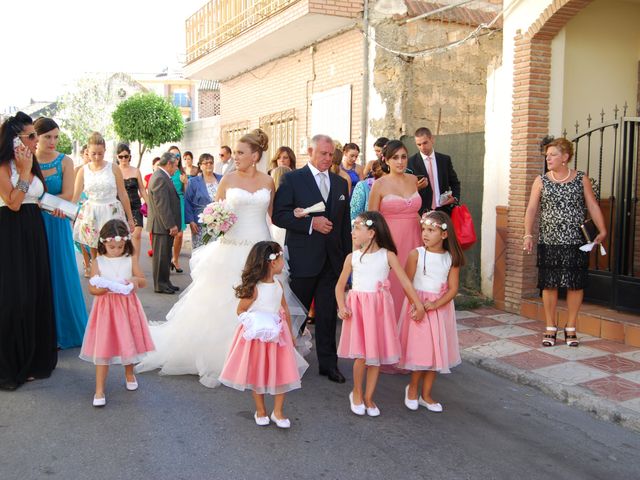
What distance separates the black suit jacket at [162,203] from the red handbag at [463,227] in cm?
461

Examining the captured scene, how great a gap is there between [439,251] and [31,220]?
3.57 m

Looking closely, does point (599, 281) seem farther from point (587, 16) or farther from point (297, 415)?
point (297, 415)

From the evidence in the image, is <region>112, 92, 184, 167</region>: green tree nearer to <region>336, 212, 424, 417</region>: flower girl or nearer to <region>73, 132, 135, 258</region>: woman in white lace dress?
<region>73, 132, 135, 258</region>: woman in white lace dress

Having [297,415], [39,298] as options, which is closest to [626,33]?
[297,415]

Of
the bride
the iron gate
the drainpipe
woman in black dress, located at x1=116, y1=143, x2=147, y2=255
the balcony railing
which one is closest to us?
the bride

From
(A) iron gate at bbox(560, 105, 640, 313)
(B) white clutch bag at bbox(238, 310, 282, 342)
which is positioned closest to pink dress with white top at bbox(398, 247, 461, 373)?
(B) white clutch bag at bbox(238, 310, 282, 342)

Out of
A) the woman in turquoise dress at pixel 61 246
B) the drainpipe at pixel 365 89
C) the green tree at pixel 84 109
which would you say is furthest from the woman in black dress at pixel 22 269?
the green tree at pixel 84 109

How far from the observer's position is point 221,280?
608 centimetres

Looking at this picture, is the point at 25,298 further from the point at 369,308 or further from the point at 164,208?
the point at 164,208

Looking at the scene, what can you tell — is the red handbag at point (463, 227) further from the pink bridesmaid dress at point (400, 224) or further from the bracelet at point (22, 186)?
the bracelet at point (22, 186)

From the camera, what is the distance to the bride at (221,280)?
5953 millimetres

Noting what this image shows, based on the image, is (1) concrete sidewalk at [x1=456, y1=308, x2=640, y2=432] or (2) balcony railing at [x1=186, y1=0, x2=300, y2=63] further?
(2) balcony railing at [x1=186, y1=0, x2=300, y2=63]

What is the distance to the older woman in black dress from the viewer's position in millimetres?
7012

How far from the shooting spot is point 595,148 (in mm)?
9586
